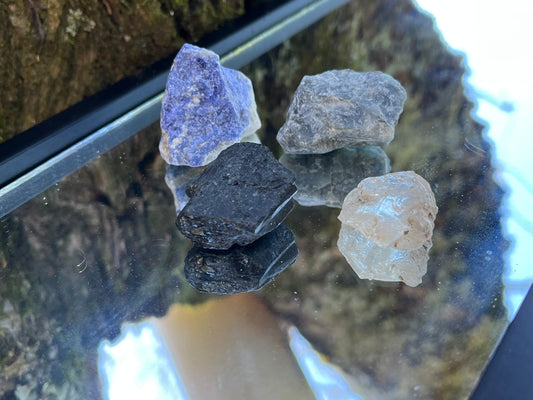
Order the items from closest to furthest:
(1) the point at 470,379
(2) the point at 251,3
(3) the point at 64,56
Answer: (1) the point at 470,379, (3) the point at 64,56, (2) the point at 251,3

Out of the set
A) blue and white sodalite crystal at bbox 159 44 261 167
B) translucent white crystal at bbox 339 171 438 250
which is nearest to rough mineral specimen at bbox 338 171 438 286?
translucent white crystal at bbox 339 171 438 250

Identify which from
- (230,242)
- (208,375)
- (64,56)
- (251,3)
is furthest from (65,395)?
(251,3)

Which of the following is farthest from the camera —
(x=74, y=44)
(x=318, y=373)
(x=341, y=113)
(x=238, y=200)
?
(x=74, y=44)

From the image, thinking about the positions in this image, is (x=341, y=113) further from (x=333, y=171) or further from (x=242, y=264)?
(x=242, y=264)

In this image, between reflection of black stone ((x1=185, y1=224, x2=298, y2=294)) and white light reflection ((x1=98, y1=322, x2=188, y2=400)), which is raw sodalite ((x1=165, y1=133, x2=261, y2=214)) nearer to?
reflection of black stone ((x1=185, y1=224, x2=298, y2=294))

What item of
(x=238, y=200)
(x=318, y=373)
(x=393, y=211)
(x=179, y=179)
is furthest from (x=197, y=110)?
(x=318, y=373)

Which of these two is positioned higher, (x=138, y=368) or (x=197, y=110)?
(x=197, y=110)

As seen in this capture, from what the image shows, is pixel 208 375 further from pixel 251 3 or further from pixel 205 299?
pixel 251 3

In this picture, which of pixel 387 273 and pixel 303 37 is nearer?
pixel 387 273
